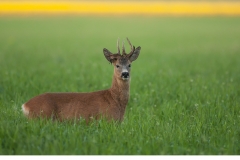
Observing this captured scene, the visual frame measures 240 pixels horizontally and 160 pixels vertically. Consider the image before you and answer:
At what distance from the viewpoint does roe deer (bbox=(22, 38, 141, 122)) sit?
7281mm

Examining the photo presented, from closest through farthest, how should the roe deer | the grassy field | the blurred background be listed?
the grassy field < the roe deer < the blurred background

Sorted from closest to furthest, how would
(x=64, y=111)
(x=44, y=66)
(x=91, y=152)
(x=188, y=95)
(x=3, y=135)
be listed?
1. (x=91, y=152)
2. (x=3, y=135)
3. (x=64, y=111)
4. (x=188, y=95)
5. (x=44, y=66)

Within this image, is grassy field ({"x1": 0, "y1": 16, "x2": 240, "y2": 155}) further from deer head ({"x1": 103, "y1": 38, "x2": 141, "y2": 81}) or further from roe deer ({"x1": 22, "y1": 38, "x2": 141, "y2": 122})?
deer head ({"x1": 103, "y1": 38, "x2": 141, "y2": 81})

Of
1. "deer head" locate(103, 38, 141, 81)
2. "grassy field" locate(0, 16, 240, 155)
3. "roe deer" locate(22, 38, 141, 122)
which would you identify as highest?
"deer head" locate(103, 38, 141, 81)

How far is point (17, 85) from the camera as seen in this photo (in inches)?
411

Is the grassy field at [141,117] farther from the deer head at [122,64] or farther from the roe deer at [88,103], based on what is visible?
the deer head at [122,64]

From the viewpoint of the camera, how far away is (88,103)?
743cm

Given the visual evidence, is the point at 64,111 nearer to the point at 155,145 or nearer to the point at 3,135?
the point at 3,135

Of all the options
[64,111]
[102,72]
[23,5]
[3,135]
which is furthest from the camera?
[23,5]

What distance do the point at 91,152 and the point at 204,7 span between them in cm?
5363

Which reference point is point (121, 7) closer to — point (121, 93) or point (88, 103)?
point (121, 93)

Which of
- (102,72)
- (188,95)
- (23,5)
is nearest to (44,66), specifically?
(102,72)

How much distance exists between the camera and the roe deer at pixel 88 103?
7.28 metres

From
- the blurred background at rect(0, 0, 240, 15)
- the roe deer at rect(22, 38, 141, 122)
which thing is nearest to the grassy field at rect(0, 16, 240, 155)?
the roe deer at rect(22, 38, 141, 122)
